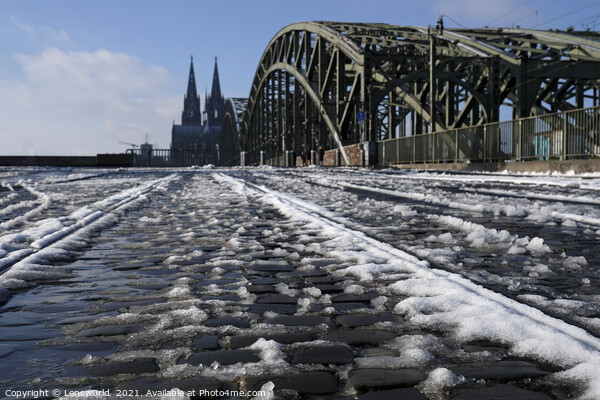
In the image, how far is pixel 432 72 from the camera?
31703mm

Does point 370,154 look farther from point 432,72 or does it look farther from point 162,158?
point 162,158

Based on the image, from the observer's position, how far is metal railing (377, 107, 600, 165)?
19125 mm

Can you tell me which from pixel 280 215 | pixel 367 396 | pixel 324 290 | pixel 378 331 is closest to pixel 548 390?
pixel 367 396

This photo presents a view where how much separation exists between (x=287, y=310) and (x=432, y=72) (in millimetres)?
30747

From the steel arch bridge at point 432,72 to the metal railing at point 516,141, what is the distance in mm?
2386

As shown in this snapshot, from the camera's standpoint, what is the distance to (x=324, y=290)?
303 cm

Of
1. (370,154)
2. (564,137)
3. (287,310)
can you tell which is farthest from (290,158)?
(287,310)

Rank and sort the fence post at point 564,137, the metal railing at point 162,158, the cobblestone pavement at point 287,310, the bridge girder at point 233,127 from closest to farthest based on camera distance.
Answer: the cobblestone pavement at point 287,310, the fence post at point 564,137, the metal railing at point 162,158, the bridge girder at point 233,127

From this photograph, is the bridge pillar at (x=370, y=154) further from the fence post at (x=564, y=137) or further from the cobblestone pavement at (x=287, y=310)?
the cobblestone pavement at (x=287, y=310)

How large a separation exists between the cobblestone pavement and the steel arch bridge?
28426 millimetres

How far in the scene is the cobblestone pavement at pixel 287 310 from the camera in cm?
178

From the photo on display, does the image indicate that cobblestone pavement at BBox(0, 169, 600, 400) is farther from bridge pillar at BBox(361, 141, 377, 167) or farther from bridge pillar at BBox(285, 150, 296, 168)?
bridge pillar at BBox(285, 150, 296, 168)

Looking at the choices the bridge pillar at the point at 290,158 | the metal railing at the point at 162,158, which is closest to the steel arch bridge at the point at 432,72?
the bridge pillar at the point at 290,158

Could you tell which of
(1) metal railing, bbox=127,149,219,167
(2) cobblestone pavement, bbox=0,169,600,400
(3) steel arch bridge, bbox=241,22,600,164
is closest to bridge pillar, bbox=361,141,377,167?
(3) steel arch bridge, bbox=241,22,600,164
